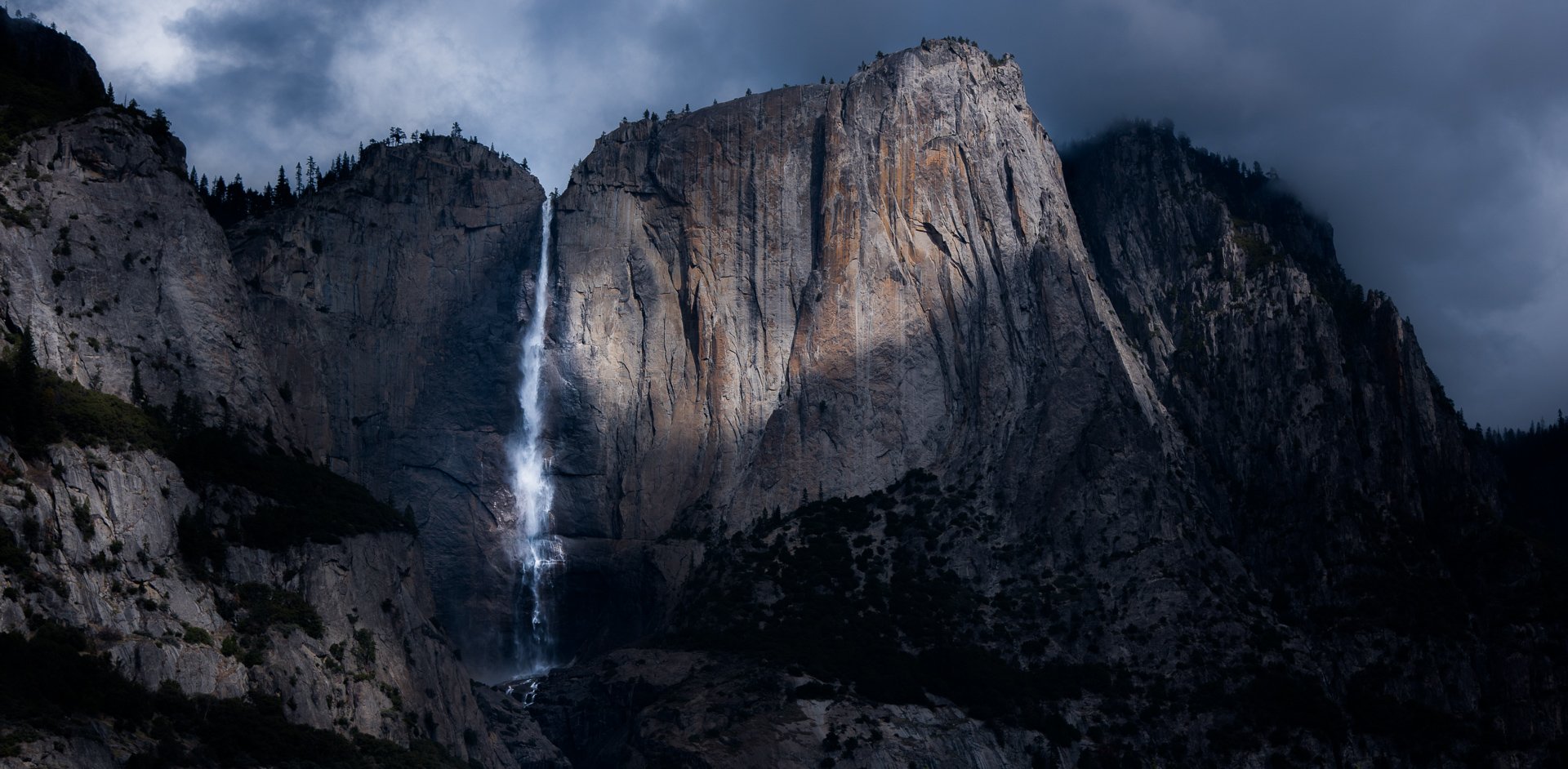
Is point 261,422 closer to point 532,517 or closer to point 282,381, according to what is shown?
point 282,381

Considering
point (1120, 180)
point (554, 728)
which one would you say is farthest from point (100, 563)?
point (1120, 180)

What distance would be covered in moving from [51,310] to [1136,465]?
73045mm

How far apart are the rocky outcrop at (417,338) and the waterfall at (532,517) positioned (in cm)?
95

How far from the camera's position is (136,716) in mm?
89625

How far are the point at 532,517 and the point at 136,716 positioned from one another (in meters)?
60.9

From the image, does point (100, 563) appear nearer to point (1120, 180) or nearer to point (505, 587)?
point (505, 587)

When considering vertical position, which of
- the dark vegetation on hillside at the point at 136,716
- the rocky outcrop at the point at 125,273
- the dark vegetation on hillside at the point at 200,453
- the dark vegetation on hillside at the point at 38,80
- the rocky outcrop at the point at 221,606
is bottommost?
the dark vegetation on hillside at the point at 136,716

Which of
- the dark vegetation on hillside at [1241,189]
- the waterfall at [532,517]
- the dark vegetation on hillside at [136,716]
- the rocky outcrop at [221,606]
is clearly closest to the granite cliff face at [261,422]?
the rocky outcrop at [221,606]

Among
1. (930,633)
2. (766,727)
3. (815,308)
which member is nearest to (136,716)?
(766,727)

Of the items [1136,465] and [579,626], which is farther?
[579,626]

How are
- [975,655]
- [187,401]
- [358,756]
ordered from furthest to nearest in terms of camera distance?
1. [975,655]
2. [187,401]
3. [358,756]

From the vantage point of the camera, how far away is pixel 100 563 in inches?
3767

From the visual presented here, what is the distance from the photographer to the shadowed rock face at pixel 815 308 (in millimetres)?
144750

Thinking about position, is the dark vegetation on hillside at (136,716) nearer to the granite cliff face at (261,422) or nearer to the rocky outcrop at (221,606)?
the granite cliff face at (261,422)
